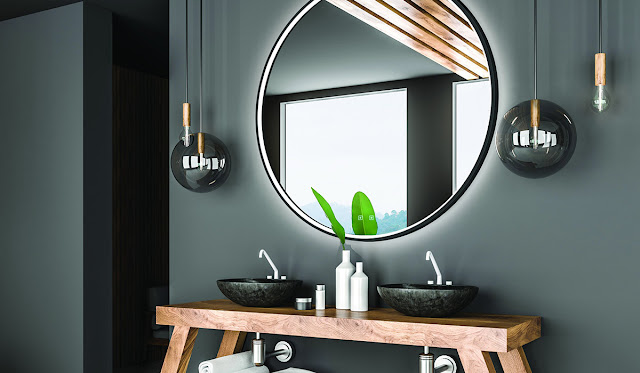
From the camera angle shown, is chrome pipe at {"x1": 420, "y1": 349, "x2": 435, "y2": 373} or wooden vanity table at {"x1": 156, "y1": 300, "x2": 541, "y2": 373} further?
chrome pipe at {"x1": 420, "y1": 349, "x2": 435, "y2": 373}

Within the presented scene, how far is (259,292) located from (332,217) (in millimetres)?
394

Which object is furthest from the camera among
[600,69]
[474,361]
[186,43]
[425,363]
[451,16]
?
[186,43]

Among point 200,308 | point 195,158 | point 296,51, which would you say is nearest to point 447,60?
point 296,51

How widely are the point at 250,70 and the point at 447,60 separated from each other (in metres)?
0.87

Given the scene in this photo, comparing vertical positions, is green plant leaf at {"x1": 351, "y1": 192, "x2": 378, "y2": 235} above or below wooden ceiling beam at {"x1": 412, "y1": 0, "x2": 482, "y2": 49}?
below

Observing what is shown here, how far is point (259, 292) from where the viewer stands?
2330mm

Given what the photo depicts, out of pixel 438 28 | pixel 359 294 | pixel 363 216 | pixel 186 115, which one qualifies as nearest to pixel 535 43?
pixel 438 28

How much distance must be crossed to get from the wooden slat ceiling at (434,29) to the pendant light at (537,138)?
264 millimetres

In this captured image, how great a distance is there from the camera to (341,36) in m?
2.57

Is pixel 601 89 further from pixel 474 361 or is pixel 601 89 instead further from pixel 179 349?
pixel 179 349

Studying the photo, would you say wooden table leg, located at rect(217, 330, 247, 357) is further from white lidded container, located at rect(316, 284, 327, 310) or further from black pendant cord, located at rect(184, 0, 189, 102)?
black pendant cord, located at rect(184, 0, 189, 102)

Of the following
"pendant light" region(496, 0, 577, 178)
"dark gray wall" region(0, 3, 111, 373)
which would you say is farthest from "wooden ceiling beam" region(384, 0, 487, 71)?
"dark gray wall" region(0, 3, 111, 373)

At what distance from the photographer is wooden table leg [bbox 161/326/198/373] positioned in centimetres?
238

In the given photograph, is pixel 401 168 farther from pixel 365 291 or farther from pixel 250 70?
pixel 250 70
